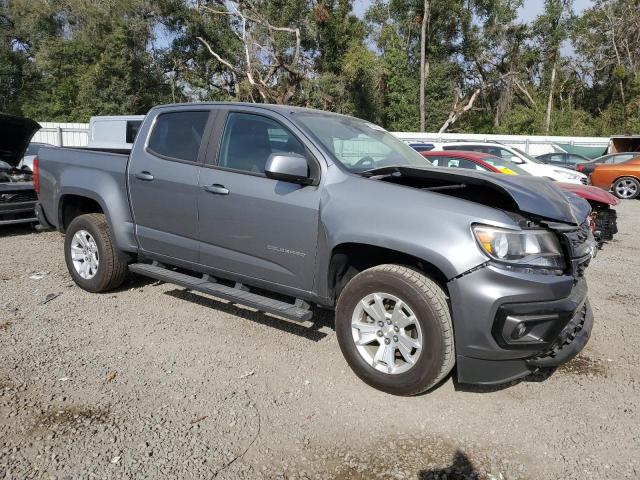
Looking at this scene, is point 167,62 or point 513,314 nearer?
point 513,314

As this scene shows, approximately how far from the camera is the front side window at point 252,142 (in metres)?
4.00

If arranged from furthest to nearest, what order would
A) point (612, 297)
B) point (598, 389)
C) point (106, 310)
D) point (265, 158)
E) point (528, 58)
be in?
point (528, 58) → point (612, 297) → point (106, 310) → point (265, 158) → point (598, 389)

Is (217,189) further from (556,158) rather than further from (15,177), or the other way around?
(556,158)

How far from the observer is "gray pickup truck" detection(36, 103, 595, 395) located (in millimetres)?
3043

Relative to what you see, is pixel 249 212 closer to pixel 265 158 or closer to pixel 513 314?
pixel 265 158

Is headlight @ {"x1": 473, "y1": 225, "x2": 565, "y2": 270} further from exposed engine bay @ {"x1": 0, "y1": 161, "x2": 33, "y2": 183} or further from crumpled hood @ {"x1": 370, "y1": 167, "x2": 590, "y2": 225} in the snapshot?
exposed engine bay @ {"x1": 0, "y1": 161, "x2": 33, "y2": 183}

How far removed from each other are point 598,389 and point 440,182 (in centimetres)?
175

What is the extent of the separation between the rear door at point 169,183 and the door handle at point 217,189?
16 cm

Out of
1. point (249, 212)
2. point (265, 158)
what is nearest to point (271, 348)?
point (249, 212)

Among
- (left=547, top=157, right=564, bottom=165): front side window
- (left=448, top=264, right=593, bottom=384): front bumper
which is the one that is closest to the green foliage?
(left=547, top=157, right=564, bottom=165): front side window

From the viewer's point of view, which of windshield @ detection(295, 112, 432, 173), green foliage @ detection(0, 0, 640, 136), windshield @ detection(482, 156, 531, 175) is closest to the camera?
windshield @ detection(295, 112, 432, 173)

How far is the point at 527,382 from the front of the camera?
3.65 metres

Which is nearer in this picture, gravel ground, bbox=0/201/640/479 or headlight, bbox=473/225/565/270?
gravel ground, bbox=0/201/640/479

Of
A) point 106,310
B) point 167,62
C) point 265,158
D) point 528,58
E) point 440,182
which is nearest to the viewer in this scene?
point 440,182
